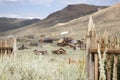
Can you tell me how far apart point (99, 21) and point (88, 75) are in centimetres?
9103

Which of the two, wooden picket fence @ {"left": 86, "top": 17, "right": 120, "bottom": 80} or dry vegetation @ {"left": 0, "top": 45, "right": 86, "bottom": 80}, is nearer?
wooden picket fence @ {"left": 86, "top": 17, "right": 120, "bottom": 80}

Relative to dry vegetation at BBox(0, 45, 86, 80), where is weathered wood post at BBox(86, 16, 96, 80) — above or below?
above

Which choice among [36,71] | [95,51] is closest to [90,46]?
[95,51]

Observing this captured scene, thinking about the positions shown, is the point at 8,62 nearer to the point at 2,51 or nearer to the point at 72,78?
the point at 72,78

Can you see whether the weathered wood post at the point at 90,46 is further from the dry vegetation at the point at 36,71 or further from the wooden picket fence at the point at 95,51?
the dry vegetation at the point at 36,71

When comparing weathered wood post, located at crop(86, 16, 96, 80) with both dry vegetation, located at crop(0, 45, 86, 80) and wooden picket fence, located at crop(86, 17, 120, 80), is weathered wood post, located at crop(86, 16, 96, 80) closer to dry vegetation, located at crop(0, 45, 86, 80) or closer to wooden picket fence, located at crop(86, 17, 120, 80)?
wooden picket fence, located at crop(86, 17, 120, 80)

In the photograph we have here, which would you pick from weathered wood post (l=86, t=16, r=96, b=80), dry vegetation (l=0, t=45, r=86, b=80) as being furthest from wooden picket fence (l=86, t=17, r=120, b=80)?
dry vegetation (l=0, t=45, r=86, b=80)

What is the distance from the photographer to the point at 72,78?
28.0 ft

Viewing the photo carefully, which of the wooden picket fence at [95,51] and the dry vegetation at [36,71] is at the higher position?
the wooden picket fence at [95,51]

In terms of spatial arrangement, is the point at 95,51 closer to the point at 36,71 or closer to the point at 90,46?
the point at 90,46

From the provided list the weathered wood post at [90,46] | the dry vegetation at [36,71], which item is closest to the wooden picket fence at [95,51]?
the weathered wood post at [90,46]

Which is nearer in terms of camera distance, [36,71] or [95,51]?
[95,51]

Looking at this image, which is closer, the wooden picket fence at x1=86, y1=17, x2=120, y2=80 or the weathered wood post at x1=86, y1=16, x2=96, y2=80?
the wooden picket fence at x1=86, y1=17, x2=120, y2=80

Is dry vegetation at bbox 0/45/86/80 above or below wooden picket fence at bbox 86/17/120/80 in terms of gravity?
below
